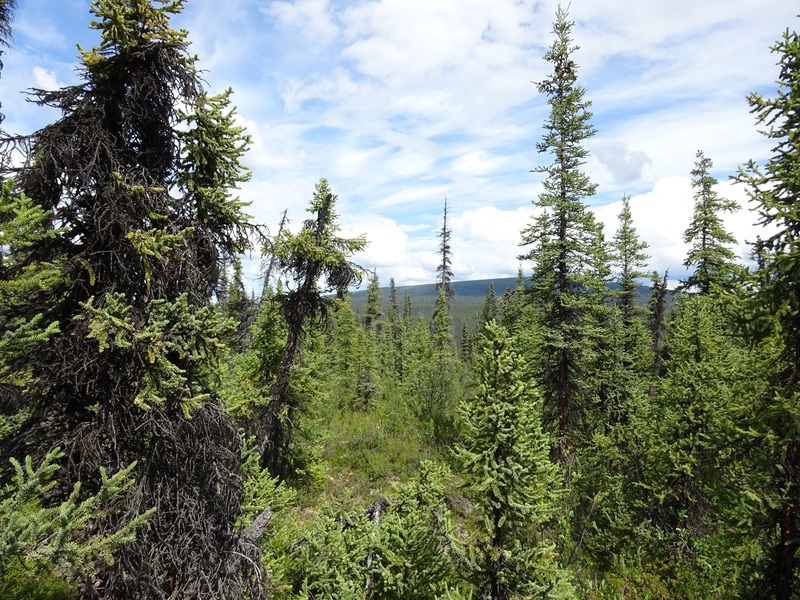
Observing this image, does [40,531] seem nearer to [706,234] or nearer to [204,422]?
[204,422]

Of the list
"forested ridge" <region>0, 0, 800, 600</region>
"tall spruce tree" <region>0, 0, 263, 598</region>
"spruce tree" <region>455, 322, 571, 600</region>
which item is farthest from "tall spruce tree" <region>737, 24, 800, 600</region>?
"tall spruce tree" <region>0, 0, 263, 598</region>

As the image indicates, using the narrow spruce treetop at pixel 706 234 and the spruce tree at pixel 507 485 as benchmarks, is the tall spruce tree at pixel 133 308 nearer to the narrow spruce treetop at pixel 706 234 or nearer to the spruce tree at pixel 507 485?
the spruce tree at pixel 507 485

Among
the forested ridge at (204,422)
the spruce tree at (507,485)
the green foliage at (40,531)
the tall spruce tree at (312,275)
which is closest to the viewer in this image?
the green foliage at (40,531)

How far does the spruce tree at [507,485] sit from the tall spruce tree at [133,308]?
13.0ft

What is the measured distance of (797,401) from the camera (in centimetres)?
646

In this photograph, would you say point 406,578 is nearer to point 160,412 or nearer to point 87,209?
point 160,412

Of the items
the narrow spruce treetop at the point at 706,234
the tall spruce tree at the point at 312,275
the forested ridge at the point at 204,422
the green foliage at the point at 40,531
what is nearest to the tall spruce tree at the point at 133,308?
the forested ridge at the point at 204,422

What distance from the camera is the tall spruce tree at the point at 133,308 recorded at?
16.8 ft

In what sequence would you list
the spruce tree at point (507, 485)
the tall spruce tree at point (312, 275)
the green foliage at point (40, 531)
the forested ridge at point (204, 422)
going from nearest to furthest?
the green foliage at point (40, 531) < the forested ridge at point (204, 422) < the spruce tree at point (507, 485) < the tall spruce tree at point (312, 275)

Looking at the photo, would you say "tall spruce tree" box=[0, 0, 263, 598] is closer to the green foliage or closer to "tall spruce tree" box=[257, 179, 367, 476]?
the green foliage

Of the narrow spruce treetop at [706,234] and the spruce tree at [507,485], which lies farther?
the narrow spruce treetop at [706,234]

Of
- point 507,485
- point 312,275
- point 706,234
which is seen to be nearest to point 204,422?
point 507,485

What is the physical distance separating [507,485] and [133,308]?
6.11 meters

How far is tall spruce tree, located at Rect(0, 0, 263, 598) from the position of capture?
512cm
